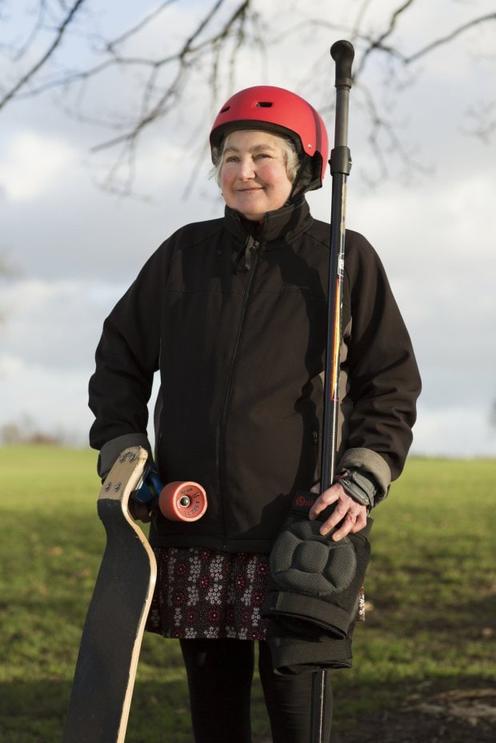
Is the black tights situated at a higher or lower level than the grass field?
lower

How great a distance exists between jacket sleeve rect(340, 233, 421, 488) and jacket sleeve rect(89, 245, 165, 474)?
613 mm

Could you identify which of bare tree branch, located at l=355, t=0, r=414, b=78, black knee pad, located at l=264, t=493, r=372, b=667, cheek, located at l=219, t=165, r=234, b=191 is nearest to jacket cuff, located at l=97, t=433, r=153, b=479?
black knee pad, located at l=264, t=493, r=372, b=667

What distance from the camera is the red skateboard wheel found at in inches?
119

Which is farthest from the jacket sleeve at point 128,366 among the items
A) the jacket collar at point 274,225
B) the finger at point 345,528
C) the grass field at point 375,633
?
the grass field at point 375,633

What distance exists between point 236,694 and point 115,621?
0.44 meters

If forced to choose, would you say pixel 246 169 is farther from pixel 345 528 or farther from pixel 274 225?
pixel 345 528

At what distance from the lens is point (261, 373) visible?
310 cm

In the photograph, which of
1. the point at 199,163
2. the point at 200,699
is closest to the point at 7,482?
the point at 199,163

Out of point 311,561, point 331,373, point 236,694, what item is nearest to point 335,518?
point 311,561

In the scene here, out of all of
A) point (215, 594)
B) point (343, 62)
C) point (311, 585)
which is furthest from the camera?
point (343, 62)

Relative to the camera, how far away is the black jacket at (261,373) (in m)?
3.07

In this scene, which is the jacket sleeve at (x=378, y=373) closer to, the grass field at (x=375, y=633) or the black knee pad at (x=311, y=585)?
the black knee pad at (x=311, y=585)

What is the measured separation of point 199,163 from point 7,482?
15.1 m

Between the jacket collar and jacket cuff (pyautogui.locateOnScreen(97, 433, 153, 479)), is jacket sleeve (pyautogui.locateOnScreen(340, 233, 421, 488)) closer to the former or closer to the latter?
the jacket collar
